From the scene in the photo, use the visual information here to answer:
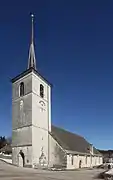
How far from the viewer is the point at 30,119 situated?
38031 mm

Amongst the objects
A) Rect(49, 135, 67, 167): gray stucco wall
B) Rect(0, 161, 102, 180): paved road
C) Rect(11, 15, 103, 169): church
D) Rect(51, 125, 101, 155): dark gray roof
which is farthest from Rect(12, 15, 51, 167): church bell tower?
Rect(0, 161, 102, 180): paved road

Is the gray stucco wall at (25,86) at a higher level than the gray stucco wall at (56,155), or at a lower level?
higher

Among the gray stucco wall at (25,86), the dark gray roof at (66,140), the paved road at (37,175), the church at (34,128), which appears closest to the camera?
the paved road at (37,175)

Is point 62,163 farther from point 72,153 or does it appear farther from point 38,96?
point 38,96

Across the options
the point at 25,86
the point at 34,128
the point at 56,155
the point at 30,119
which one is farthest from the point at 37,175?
the point at 25,86

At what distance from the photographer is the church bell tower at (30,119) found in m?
37.7

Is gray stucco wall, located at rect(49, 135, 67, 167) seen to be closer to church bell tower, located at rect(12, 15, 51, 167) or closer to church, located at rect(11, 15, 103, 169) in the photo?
church, located at rect(11, 15, 103, 169)

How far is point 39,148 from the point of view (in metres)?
38.7

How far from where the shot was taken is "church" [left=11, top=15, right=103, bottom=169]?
37.8 metres

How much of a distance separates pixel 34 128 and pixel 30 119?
141 cm

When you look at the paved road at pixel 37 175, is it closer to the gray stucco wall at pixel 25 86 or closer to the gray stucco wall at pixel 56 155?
the gray stucco wall at pixel 56 155

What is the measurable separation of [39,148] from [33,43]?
765 inches

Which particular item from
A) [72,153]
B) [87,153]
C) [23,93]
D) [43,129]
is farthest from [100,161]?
[23,93]

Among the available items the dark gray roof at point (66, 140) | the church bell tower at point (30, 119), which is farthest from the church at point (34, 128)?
the dark gray roof at point (66, 140)
